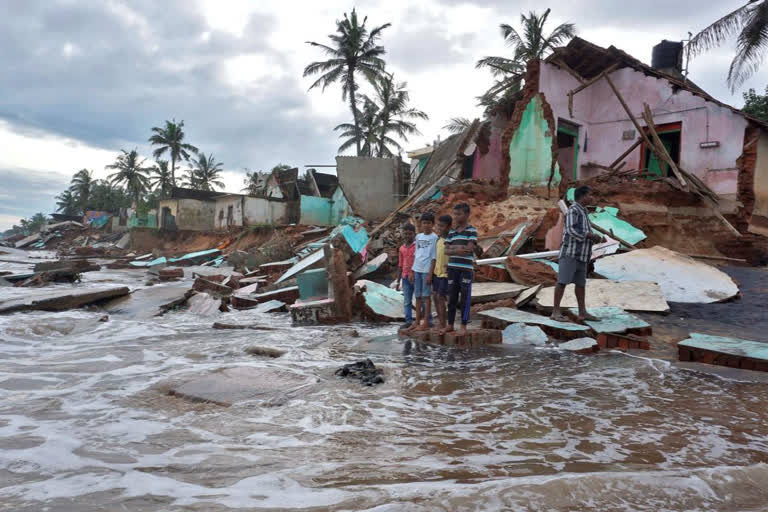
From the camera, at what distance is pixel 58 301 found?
790 centimetres

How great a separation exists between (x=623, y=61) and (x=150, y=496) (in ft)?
49.6

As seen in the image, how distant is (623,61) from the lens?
42.3 ft

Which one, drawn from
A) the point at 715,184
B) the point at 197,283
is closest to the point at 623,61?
the point at 715,184

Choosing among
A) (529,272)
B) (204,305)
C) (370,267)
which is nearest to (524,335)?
(529,272)

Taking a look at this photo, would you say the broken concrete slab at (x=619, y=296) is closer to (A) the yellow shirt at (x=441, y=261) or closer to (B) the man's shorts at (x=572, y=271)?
(B) the man's shorts at (x=572, y=271)

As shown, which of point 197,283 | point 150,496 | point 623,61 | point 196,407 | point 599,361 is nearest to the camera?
point 150,496

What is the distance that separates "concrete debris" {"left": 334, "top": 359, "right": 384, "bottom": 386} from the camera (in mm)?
3508

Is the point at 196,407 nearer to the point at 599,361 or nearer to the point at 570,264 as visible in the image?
the point at 599,361

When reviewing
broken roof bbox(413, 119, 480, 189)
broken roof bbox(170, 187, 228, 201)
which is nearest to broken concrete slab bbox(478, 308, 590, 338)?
broken roof bbox(413, 119, 480, 189)

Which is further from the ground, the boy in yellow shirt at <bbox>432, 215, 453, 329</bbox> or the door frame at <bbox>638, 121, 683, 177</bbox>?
the door frame at <bbox>638, 121, 683, 177</bbox>

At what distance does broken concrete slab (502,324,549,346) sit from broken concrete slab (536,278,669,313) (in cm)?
110

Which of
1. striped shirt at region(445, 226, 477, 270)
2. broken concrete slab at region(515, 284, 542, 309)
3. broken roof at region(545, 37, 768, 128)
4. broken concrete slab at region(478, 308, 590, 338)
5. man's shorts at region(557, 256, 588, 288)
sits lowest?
broken concrete slab at region(478, 308, 590, 338)

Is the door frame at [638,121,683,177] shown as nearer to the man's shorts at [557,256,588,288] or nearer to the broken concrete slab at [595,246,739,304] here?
the broken concrete slab at [595,246,739,304]

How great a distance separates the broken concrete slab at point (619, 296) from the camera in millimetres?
6156
